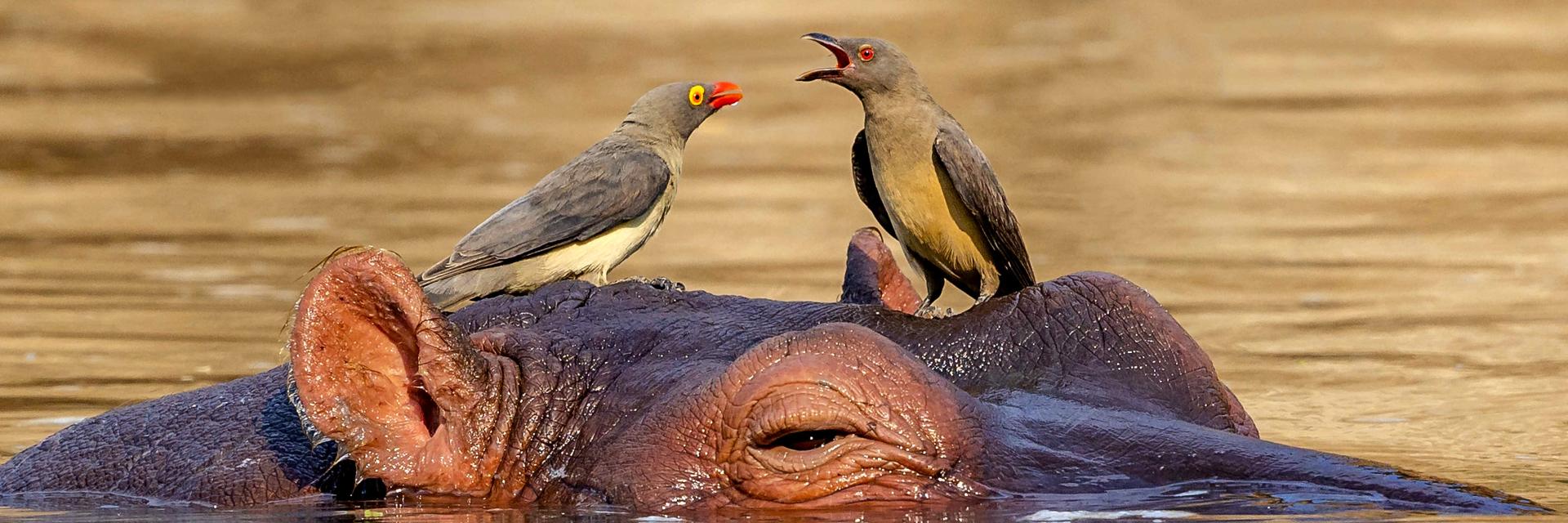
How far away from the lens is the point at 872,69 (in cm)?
737

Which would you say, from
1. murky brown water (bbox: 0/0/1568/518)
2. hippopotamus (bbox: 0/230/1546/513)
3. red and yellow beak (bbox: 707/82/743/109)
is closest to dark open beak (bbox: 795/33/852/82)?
red and yellow beak (bbox: 707/82/743/109)

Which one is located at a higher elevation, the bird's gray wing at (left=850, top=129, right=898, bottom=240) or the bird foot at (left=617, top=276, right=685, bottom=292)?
the bird's gray wing at (left=850, top=129, right=898, bottom=240)

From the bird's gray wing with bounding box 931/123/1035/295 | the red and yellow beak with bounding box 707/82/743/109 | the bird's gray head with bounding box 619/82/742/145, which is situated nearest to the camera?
the bird's gray wing with bounding box 931/123/1035/295

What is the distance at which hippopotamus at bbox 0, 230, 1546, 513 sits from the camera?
4711mm

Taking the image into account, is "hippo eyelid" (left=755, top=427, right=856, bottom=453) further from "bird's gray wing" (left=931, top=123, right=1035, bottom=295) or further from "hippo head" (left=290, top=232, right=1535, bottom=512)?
"bird's gray wing" (left=931, top=123, right=1035, bottom=295)

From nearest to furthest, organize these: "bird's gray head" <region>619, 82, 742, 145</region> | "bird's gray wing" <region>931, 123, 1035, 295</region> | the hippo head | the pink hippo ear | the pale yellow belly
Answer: the hippo head
the pink hippo ear
"bird's gray wing" <region>931, 123, 1035, 295</region>
the pale yellow belly
"bird's gray head" <region>619, 82, 742, 145</region>

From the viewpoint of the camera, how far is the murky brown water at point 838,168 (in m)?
9.30

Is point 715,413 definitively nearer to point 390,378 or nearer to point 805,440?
point 805,440

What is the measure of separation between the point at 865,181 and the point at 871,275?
4.64 ft

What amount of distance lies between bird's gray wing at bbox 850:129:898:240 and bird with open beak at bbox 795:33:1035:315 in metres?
0.15

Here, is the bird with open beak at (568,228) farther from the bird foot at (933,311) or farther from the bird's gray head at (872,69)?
the bird foot at (933,311)

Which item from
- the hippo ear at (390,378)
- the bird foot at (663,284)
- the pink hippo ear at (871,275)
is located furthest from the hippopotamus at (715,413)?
the pink hippo ear at (871,275)

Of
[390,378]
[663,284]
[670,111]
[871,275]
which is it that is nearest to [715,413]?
[390,378]

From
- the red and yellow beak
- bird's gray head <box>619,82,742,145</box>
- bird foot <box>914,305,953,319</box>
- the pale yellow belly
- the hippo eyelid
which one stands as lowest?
the hippo eyelid
